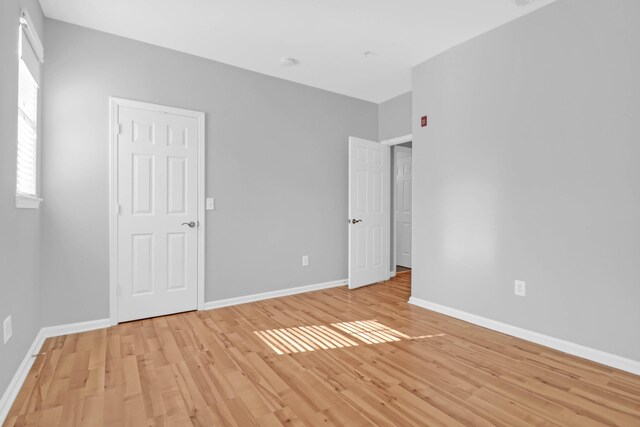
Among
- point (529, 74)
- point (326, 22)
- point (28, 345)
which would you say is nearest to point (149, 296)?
point (28, 345)

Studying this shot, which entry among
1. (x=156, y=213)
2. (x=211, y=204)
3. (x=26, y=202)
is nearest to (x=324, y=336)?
(x=211, y=204)

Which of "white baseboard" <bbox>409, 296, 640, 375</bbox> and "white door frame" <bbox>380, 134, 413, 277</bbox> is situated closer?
"white baseboard" <bbox>409, 296, 640, 375</bbox>

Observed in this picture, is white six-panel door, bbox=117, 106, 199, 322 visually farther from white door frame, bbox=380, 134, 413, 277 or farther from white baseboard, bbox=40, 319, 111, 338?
white door frame, bbox=380, 134, 413, 277

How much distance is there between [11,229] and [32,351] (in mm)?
1078

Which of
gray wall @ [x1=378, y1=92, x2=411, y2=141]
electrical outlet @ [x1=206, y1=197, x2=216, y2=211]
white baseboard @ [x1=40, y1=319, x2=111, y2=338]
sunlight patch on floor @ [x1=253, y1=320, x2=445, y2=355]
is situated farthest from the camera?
gray wall @ [x1=378, y1=92, x2=411, y2=141]

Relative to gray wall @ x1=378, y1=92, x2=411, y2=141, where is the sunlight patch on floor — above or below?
below

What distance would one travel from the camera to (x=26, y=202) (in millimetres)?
2232

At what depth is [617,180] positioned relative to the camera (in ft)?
7.56

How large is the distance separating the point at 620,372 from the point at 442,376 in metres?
1.24

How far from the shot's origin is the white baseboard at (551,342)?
7.41 feet

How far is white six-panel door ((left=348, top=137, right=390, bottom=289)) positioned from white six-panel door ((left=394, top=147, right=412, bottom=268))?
1.42m

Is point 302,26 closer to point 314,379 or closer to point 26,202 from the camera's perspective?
point 26,202

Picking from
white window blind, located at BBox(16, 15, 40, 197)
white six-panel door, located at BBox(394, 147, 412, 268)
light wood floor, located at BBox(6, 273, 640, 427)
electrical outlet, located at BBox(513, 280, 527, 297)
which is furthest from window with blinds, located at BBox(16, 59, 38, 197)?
white six-panel door, located at BBox(394, 147, 412, 268)

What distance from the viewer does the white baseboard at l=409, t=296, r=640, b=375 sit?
2260mm
